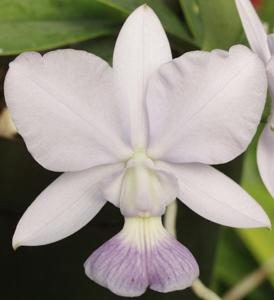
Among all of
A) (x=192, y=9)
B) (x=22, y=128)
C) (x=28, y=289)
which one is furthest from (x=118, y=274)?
(x=192, y=9)

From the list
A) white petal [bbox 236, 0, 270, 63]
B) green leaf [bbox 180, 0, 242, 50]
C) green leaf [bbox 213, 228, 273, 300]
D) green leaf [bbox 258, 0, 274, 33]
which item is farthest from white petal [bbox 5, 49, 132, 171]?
green leaf [bbox 213, 228, 273, 300]

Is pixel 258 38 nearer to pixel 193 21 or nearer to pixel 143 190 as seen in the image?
pixel 143 190

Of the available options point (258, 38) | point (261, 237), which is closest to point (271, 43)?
point (258, 38)

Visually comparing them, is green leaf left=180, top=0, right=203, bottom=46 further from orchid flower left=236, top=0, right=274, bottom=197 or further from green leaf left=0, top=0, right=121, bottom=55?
orchid flower left=236, top=0, right=274, bottom=197

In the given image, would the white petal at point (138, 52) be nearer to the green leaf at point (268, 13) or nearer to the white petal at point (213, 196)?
the white petal at point (213, 196)

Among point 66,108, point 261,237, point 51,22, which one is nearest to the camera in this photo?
point 66,108

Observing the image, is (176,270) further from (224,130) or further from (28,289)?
(28,289)
